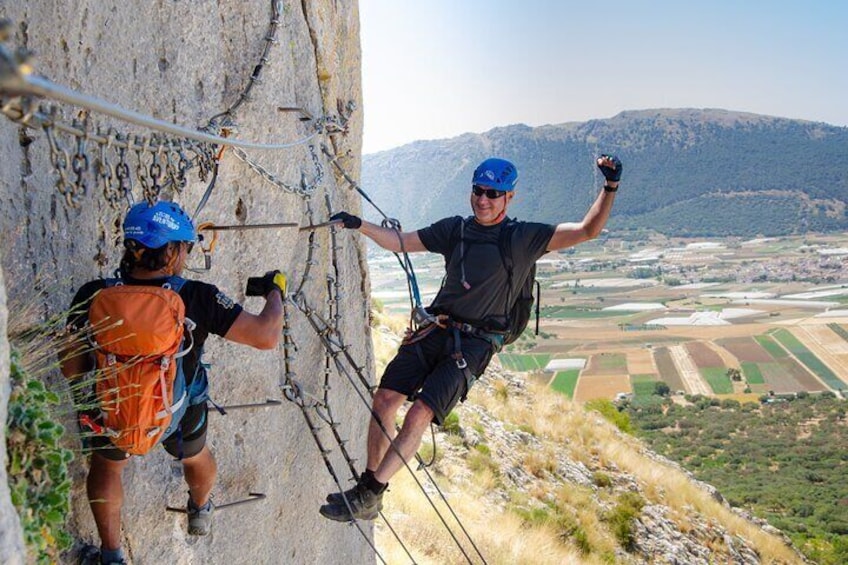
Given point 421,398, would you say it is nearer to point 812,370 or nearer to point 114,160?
point 114,160

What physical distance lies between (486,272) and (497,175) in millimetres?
668

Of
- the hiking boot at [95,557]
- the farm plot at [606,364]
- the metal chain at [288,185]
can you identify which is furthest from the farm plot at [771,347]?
the hiking boot at [95,557]

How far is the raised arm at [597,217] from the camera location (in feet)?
17.2

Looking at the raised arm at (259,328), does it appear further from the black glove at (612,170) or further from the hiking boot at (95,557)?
the black glove at (612,170)

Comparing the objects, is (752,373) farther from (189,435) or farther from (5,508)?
(5,508)

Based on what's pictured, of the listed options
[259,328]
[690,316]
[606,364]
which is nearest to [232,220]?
[259,328]

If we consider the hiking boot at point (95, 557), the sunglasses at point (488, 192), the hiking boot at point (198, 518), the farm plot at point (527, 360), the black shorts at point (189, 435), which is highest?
the sunglasses at point (488, 192)

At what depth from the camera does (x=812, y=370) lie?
78.1m

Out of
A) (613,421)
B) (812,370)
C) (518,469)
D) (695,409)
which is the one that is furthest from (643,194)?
(518,469)

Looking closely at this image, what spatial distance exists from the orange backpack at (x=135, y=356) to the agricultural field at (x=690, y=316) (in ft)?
86.8

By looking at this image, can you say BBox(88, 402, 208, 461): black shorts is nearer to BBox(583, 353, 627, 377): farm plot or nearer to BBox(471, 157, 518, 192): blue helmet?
BBox(471, 157, 518, 192): blue helmet

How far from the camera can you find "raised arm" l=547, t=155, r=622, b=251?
5.24 m

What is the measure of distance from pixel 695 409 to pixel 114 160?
65073 millimetres

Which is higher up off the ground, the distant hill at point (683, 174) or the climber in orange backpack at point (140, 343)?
the climber in orange backpack at point (140, 343)
